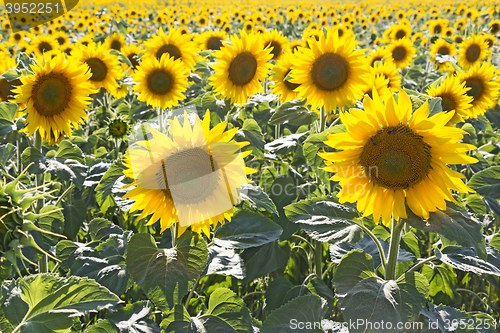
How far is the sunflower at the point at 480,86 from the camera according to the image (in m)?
3.41

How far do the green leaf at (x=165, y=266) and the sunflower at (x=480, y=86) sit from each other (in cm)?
307

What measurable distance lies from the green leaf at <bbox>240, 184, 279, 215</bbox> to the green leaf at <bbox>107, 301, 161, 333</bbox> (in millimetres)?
809

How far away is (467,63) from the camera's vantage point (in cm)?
555

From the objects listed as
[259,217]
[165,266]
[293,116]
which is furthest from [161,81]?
[165,266]

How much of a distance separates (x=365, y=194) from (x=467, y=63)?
5.15m

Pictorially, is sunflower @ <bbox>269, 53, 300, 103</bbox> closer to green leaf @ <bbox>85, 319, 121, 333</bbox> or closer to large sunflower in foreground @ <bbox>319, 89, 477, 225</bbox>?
large sunflower in foreground @ <bbox>319, 89, 477, 225</bbox>

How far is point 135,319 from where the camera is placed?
6.07ft

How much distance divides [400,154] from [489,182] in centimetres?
96

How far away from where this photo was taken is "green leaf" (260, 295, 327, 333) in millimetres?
1657

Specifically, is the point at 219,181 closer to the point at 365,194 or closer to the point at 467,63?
the point at 365,194

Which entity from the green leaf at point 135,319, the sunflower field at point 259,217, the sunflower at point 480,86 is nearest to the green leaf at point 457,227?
the sunflower field at point 259,217

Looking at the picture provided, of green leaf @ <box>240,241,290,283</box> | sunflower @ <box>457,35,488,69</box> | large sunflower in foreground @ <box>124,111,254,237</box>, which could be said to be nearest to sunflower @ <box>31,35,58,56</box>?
green leaf @ <box>240,241,290,283</box>

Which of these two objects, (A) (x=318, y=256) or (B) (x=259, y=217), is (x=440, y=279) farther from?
(B) (x=259, y=217)

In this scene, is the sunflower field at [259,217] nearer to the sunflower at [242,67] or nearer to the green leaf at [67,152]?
the green leaf at [67,152]
